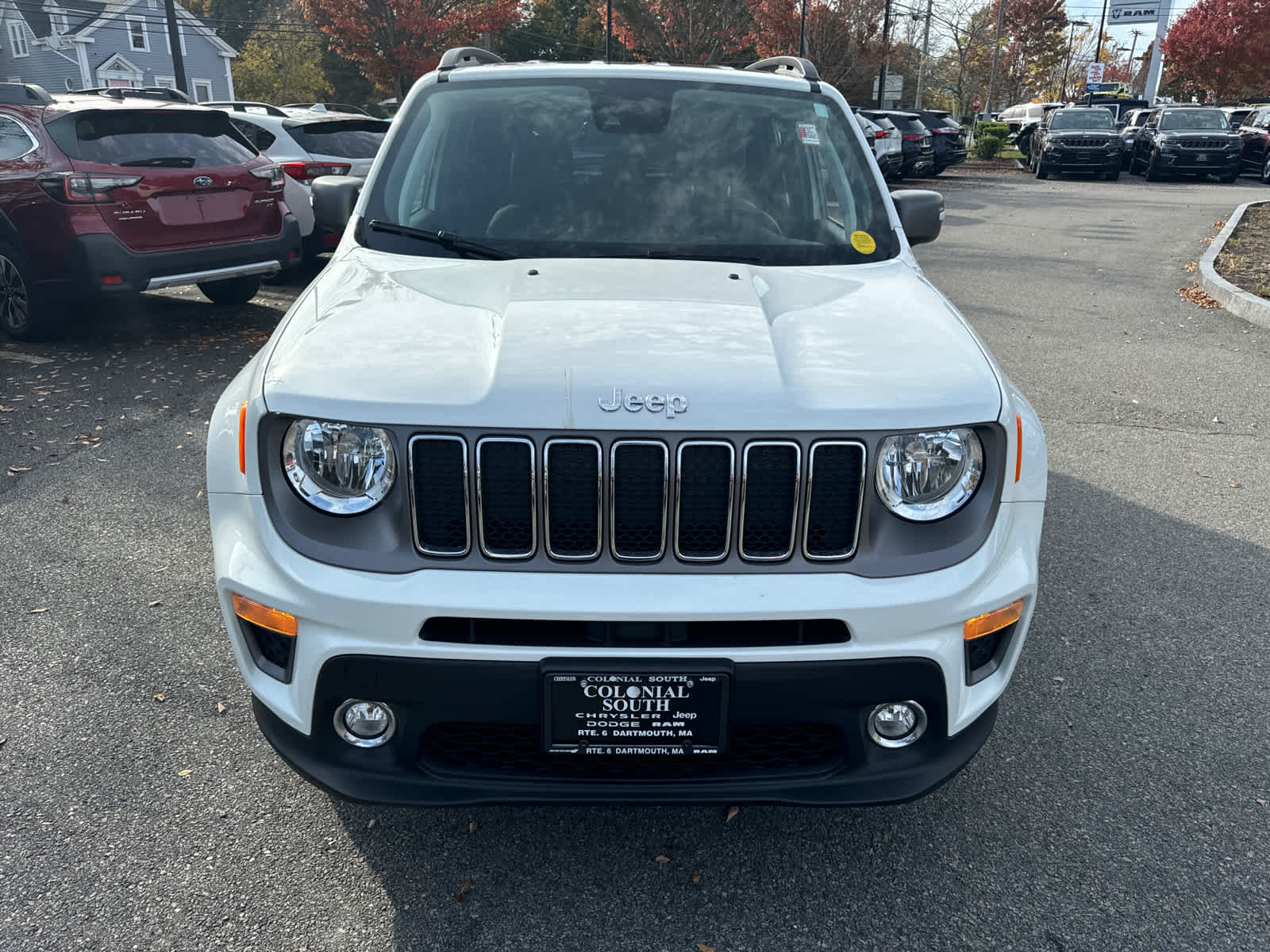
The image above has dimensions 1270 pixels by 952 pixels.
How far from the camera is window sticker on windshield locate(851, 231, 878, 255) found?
3.28m

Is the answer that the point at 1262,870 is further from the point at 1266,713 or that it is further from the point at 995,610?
the point at 995,610

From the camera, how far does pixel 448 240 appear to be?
123 inches

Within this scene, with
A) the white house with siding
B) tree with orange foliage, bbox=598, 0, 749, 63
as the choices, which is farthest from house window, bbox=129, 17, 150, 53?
tree with orange foliage, bbox=598, 0, 749, 63

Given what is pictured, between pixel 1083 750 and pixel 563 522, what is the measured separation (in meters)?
1.84

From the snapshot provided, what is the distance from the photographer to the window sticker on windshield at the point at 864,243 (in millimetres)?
3279

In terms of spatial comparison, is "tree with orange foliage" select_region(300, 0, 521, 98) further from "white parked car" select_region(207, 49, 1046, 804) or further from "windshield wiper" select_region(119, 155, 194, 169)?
"white parked car" select_region(207, 49, 1046, 804)

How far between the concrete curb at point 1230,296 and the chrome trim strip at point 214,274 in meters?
8.29

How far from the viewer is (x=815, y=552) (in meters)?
2.24

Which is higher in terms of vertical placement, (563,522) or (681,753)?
(563,522)

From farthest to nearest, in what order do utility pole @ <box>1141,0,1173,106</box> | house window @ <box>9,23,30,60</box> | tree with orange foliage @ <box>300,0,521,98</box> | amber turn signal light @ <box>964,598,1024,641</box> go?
house window @ <box>9,23,30,60</box> → utility pole @ <box>1141,0,1173,106</box> → tree with orange foliage @ <box>300,0,521,98</box> → amber turn signal light @ <box>964,598,1024,641</box>

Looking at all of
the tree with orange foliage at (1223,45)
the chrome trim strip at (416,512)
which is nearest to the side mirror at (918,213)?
the chrome trim strip at (416,512)

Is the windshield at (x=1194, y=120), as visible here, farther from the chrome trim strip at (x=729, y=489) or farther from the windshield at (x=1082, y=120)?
the chrome trim strip at (x=729, y=489)

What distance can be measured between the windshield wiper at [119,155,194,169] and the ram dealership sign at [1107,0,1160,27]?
5193cm

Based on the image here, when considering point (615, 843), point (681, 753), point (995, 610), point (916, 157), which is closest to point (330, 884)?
point (615, 843)
